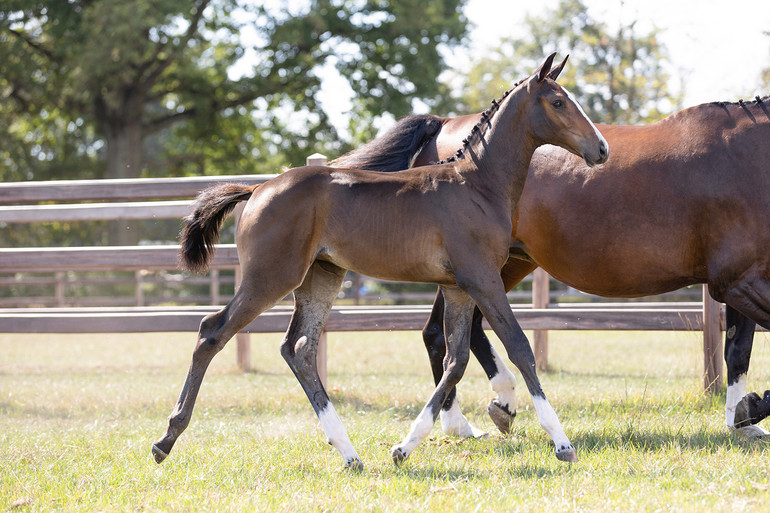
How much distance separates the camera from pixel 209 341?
4.07 meters

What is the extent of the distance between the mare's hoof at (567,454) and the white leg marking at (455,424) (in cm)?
122

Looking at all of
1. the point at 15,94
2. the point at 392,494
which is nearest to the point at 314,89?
the point at 15,94

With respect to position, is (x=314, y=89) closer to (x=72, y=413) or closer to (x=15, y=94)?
(x=15, y=94)

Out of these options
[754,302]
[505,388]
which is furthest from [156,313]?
[754,302]

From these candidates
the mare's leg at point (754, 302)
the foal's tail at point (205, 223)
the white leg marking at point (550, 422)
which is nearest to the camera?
the white leg marking at point (550, 422)

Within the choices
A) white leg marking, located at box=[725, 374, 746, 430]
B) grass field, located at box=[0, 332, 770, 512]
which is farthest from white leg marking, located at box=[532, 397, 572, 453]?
white leg marking, located at box=[725, 374, 746, 430]

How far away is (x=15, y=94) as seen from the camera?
22.3 metres

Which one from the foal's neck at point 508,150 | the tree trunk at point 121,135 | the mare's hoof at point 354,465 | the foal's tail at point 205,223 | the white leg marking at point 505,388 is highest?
the foal's neck at point 508,150

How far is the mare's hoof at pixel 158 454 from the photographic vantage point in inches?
158

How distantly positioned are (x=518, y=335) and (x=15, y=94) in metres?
22.0

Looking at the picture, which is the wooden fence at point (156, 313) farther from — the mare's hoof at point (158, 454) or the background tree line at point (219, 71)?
the background tree line at point (219, 71)

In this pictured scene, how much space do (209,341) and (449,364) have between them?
1286 mm

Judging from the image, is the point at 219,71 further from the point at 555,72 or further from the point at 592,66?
the point at 555,72

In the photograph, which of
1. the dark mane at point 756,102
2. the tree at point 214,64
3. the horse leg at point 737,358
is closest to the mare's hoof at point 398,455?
the horse leg at point 737,358
